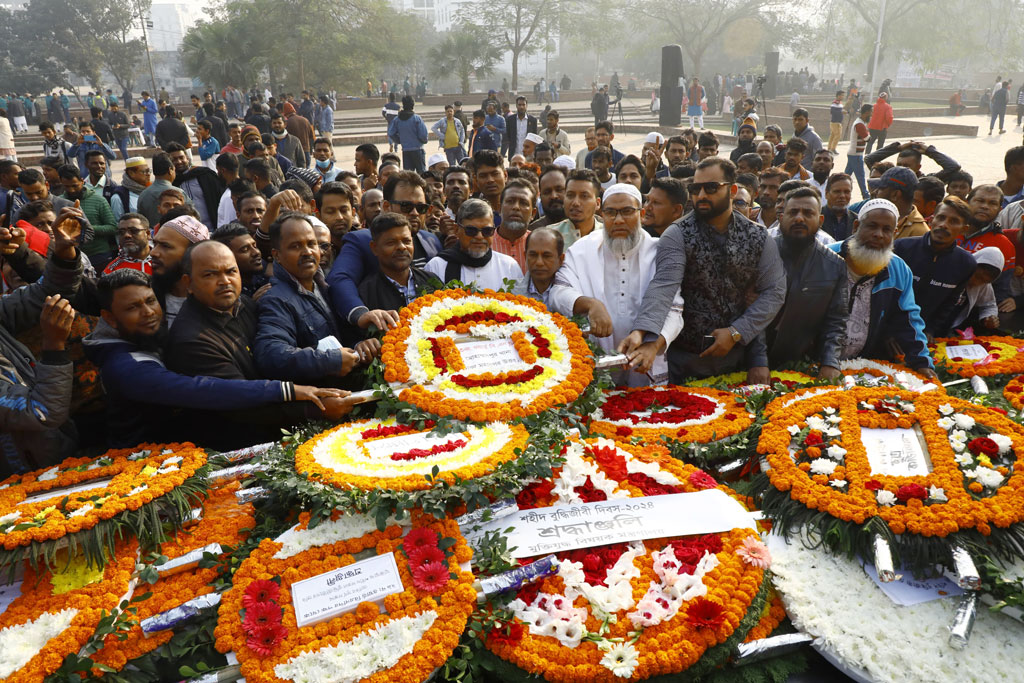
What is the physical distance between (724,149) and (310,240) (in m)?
22.1

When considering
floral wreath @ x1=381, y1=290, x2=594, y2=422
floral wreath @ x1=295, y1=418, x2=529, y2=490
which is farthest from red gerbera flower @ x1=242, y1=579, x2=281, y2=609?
floral wreath @ x1=381, y1=290, x2=594, y2=422

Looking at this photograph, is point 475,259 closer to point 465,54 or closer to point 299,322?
point 299,322

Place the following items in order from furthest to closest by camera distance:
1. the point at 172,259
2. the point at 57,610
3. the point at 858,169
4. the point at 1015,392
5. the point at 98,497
Result: the point at 858,169 < the point at 1015,392 < the point at 172,259 < the point at 98,497 < the point at 57,610

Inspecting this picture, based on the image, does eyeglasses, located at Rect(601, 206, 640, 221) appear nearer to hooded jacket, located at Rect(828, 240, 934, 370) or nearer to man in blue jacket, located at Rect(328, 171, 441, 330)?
man in blue jacket, located at Rect(328, 171, 441, 330)

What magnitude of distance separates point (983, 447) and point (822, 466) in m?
0.85

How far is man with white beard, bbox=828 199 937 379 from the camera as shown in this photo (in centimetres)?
495

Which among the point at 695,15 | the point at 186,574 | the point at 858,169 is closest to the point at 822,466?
the point at 186,574

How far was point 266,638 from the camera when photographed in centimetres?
263

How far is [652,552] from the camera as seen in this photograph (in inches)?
123

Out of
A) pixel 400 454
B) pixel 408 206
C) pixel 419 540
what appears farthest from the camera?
pixel 408 206

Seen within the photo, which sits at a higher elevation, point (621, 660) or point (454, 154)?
point (454, 154)

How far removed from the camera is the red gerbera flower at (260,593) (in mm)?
2760

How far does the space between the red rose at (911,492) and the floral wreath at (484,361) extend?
1.68 metres

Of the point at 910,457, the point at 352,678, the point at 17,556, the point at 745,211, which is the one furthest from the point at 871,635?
the point at 745,211
